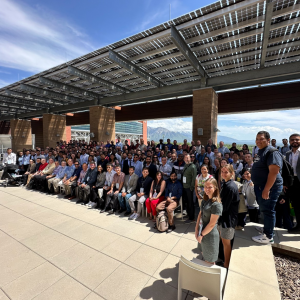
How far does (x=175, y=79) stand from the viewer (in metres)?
8.72

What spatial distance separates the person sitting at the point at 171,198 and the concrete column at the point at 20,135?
881 inches

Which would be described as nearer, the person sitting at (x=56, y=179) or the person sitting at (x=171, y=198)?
the person sitting at (x=171, y=198)

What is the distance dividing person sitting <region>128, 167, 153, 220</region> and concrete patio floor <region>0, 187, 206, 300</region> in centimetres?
25

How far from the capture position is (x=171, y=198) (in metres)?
4.00

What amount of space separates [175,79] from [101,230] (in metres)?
7.94

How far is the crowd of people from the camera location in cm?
228

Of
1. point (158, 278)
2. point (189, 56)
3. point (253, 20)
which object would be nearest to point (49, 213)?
point (158, 278)

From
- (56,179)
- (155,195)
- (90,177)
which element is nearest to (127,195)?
(155,195)

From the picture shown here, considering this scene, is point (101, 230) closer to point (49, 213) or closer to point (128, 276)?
point (128, 276)

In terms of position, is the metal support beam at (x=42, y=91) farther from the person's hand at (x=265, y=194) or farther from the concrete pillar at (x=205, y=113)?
the person's hand at (x=265, y=194)

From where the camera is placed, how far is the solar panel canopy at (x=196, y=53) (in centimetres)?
452

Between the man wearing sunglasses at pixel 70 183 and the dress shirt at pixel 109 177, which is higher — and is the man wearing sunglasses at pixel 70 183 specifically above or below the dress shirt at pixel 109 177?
below

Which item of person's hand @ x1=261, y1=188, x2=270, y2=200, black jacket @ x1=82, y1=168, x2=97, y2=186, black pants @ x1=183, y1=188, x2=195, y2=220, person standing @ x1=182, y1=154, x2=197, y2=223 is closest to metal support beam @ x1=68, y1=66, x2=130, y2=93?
black jacket @ x1=82, y1=168, x2=97, y2=186

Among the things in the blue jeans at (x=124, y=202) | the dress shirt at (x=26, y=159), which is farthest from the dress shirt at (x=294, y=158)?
the dress shirt at (x=26, y=159)
